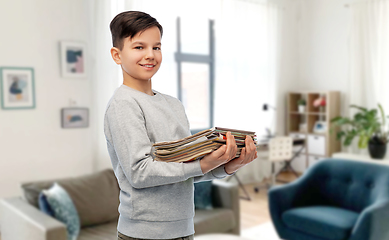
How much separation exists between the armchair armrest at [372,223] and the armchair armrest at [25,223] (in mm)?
1864

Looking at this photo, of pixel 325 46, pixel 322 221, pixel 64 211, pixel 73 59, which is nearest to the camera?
pixel 64 211

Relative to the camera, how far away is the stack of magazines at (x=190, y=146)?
67cm

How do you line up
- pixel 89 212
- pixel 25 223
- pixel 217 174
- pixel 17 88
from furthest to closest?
pixel 17 88, pixel 89 212, pixel 25 223, pixel 217 174

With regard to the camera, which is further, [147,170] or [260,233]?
[260,233]

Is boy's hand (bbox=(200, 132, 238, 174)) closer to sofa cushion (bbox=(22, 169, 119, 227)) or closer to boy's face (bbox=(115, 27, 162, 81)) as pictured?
Answer: boy's face (bbox=(115, 27, 162, 81))

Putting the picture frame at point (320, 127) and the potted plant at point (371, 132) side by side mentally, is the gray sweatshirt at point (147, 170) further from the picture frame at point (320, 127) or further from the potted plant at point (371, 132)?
the picture frame at point (320, 127)

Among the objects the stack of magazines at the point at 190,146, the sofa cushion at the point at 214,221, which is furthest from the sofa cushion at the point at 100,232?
the stack of magazines at the point at 190,146

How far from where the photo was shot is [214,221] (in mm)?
2803

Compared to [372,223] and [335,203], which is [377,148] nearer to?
[335,203]

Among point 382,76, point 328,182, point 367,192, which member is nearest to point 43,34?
point 328,182

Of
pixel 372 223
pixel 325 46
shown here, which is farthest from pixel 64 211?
pixel 325 46

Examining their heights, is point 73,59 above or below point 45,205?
above

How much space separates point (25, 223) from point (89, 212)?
0.47 metres

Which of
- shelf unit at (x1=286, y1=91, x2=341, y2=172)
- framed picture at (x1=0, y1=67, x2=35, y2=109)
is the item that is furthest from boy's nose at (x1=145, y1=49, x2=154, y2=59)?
shelf unit at (x1=286, y1=91, x2=341, y2=172)
